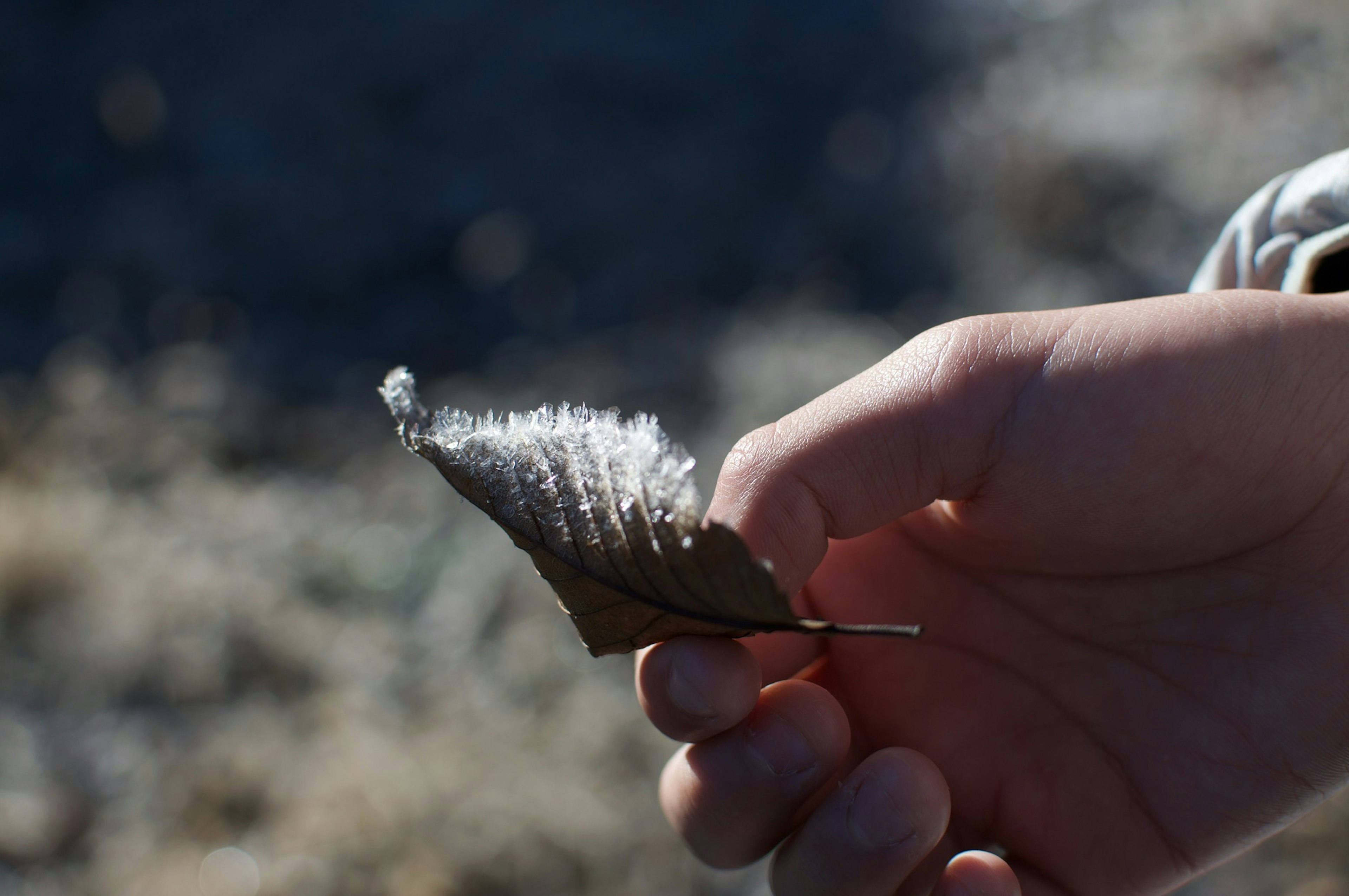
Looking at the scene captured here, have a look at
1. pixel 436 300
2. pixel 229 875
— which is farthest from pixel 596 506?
pixel 436 300

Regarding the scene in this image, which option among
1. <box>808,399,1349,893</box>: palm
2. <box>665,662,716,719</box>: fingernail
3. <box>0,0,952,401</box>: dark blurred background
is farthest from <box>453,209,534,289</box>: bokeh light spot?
<box>665,662,716,719</box>: fingernail

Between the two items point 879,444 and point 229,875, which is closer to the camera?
point 879,444

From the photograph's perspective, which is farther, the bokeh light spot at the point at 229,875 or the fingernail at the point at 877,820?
the bokeh light spot at the point at 229,875

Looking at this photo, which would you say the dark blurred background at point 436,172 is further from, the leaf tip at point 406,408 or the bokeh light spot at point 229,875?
the leaf tip at point 406,408

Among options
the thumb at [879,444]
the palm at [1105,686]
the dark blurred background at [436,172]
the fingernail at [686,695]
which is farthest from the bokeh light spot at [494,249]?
the fingernail at [686,695]

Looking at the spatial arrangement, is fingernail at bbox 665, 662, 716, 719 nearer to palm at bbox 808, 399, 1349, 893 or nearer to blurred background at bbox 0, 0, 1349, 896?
palm at bbox 808, 399, 1349, 893

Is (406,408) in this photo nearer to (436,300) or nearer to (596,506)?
(596,506)

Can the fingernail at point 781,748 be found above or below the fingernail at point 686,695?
below
